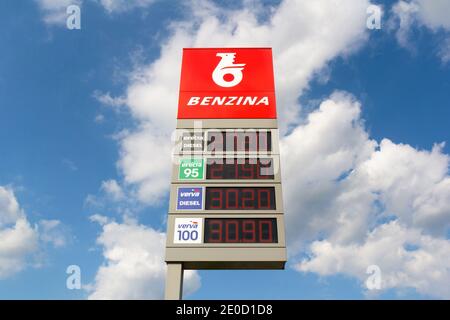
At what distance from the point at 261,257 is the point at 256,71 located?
8716mm

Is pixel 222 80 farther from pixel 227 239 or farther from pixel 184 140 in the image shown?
pixel 227 239

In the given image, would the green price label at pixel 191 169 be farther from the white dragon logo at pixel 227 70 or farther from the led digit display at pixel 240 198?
the white dragon logo at pixel 227 70

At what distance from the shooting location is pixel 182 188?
15297 millimetres

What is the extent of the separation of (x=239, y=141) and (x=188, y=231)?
13.9ft

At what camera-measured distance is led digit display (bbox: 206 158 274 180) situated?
15.3 meters

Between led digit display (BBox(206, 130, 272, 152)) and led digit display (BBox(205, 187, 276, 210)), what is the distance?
173cm

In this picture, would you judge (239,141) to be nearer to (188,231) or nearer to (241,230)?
(241,230)

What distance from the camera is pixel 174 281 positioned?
45.9ft

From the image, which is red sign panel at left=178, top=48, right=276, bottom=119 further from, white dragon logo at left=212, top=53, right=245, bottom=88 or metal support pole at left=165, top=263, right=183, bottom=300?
metal support pole at left=165, top=263, right=183, bottom=300

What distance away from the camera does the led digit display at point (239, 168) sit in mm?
15305

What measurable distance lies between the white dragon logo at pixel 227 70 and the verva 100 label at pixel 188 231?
6621mm

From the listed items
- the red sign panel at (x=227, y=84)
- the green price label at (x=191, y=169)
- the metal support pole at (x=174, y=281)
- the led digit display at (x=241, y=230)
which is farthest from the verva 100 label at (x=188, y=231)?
the red sign panel at (x=227, y=84)
